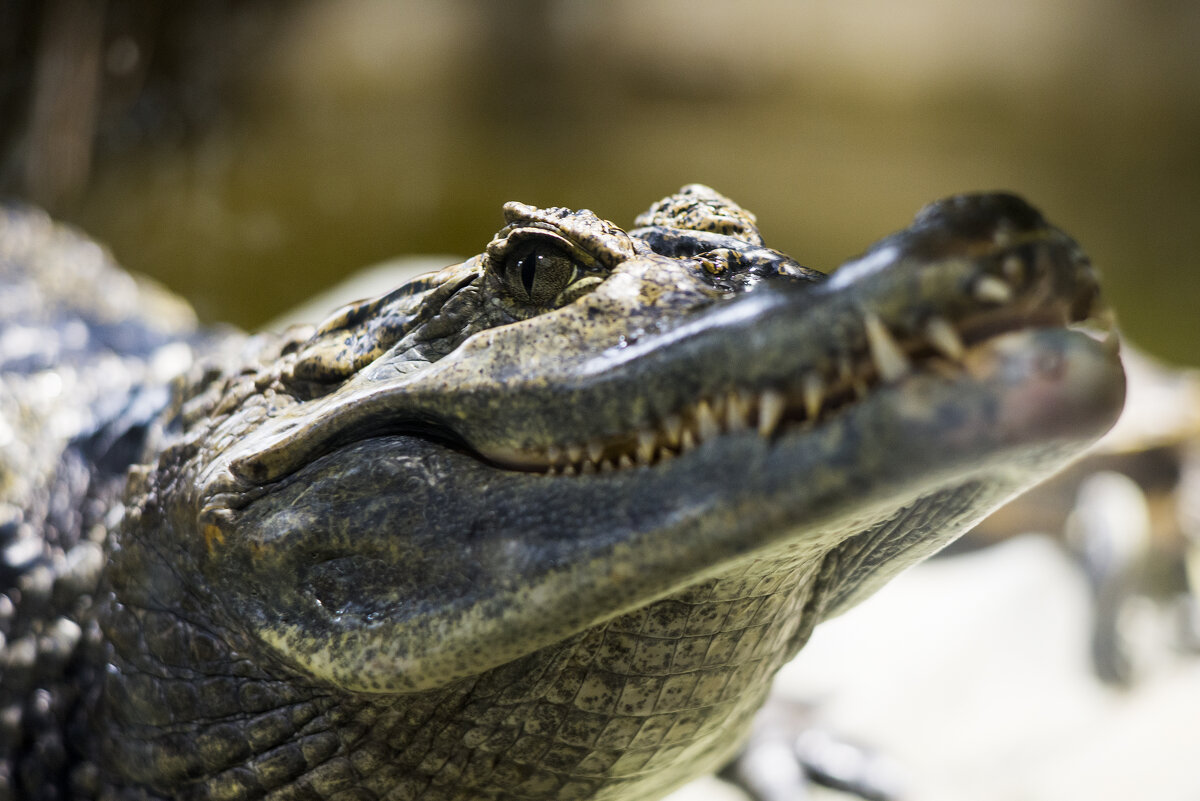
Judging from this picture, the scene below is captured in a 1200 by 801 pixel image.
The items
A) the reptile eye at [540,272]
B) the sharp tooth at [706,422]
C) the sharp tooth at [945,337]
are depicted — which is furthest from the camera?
the reptile eye at [540,272]

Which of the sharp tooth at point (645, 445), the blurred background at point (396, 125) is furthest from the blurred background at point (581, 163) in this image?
the sharp tooth at point (645, 445)

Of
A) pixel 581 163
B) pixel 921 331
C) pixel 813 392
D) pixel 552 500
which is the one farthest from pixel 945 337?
pixel 581 163

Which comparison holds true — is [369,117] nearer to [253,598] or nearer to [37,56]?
[37,56]

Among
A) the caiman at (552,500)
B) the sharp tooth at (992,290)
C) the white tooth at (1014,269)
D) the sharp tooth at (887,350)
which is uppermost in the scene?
the white tooth at (1014,269)

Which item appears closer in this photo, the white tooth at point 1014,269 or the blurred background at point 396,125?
the white tooth at point 1014,269

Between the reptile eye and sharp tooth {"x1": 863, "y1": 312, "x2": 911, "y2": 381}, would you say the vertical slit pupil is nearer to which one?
the reptile eye

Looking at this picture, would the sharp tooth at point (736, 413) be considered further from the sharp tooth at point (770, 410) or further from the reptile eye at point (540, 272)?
the reptile eye at point (540, 272)
